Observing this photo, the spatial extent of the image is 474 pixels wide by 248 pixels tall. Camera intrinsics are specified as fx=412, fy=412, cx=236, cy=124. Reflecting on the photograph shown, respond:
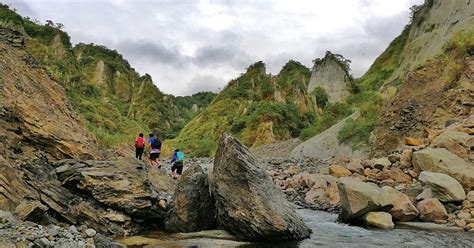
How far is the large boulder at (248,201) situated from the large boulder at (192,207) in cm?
52

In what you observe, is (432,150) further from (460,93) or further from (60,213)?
(60,213)

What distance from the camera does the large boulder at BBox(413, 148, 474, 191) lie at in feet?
40.9

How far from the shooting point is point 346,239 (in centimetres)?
977

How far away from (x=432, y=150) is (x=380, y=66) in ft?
146

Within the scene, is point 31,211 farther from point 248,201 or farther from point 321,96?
point 321,96

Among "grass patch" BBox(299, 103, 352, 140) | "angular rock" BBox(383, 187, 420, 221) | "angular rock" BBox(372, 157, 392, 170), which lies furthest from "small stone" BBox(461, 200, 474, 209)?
"grass patch" BBox(299, 103, 352, 140)

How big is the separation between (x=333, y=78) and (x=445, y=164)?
44.3 metres

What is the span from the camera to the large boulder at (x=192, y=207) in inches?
425

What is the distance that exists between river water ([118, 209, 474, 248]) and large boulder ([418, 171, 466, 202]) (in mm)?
1851

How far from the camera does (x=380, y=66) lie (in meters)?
55.8

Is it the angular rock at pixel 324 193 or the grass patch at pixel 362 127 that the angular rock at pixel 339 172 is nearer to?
the angular rock at pixel 324 193

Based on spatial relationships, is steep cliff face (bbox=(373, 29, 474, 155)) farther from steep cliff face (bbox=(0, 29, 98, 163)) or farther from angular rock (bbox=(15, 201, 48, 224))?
angular rock (bbox=(15, 201, 48, 224))

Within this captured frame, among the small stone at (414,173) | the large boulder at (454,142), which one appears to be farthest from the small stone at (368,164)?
the large boulder at (454,142)

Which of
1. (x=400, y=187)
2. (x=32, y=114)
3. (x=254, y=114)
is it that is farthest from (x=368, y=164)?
(x=254, y=114)
